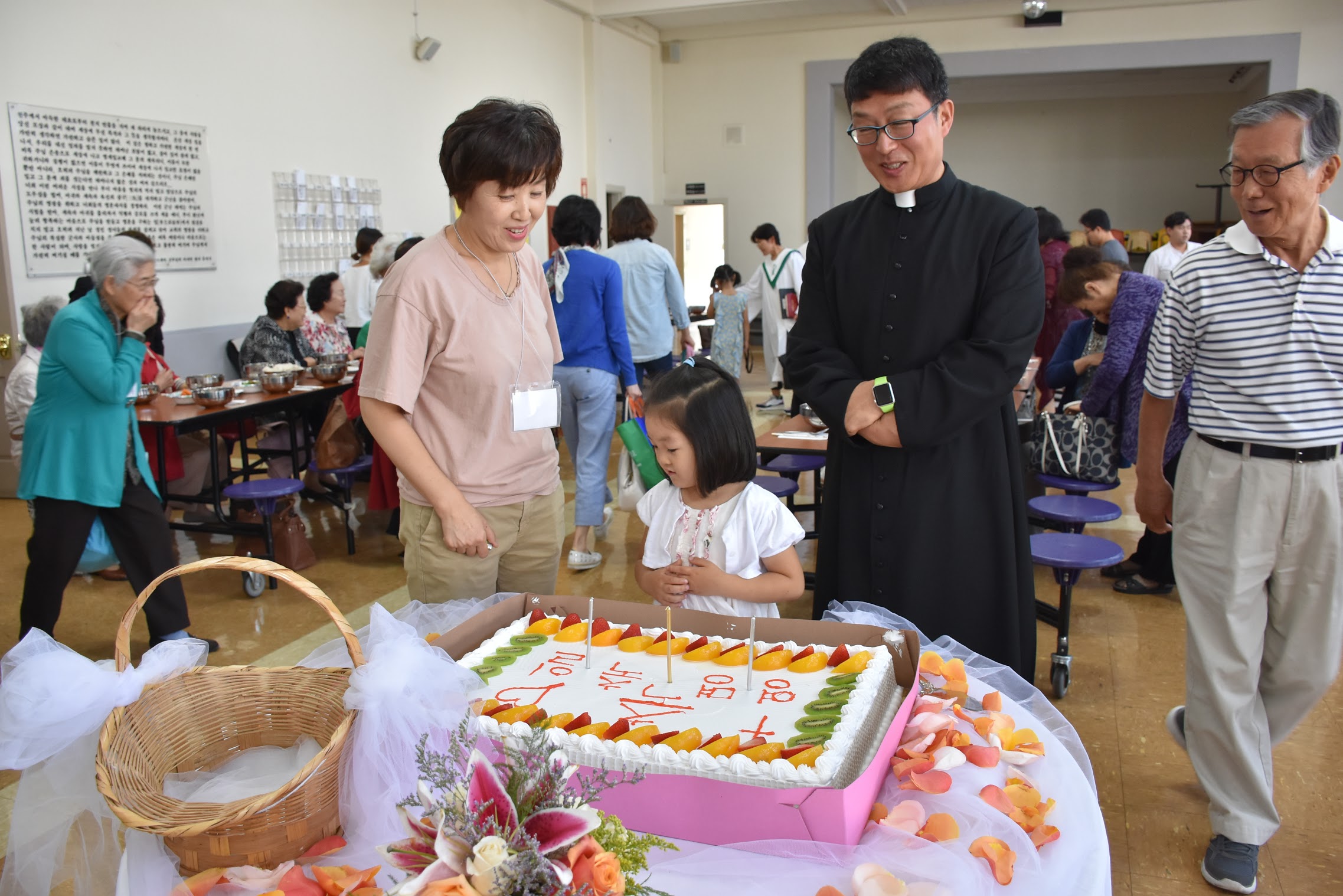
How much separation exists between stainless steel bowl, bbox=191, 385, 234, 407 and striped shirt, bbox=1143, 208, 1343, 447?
3.92m

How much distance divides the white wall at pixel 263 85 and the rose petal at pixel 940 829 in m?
6.12

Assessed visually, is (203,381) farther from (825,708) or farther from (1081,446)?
(825,708)

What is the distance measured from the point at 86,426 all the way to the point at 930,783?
9.71 ft

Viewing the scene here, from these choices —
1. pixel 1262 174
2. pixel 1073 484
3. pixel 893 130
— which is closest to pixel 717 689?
pixel 893 130

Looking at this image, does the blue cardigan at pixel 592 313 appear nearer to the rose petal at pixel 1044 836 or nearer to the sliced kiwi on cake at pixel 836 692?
the sliced kiwi on cake at pixel 836 692

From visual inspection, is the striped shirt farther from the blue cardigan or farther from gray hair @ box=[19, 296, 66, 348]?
gray hair @ box=[19, 296, 66, 348]

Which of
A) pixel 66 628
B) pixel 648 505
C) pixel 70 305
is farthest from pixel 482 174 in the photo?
pixel 66 628

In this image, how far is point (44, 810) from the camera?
3.62 feet

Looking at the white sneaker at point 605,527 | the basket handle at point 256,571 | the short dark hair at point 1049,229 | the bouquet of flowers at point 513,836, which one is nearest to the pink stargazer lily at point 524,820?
the bouquet of flowers at point 513,836

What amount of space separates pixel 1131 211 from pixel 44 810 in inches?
617

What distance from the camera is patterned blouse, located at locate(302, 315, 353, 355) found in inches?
242

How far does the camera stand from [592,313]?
4.41 metres

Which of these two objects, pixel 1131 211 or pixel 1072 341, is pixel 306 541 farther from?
pixel 1131 211

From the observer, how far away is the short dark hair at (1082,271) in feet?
13.3
